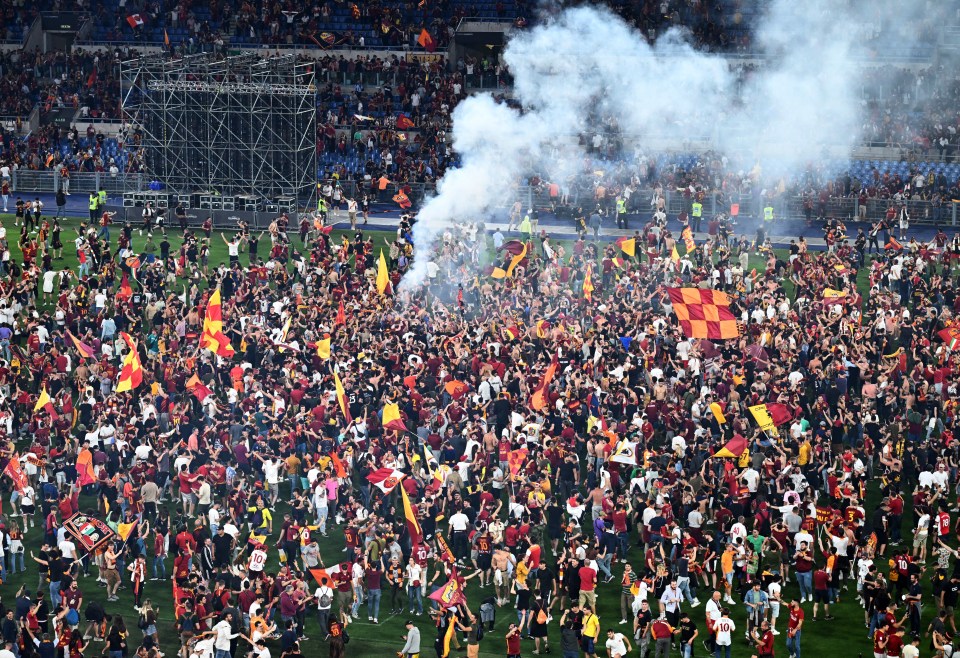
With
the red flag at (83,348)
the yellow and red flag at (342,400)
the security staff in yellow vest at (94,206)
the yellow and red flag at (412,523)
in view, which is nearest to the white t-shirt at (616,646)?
the yellow and red flag at (412,523)

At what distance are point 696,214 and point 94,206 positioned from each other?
1900 cm

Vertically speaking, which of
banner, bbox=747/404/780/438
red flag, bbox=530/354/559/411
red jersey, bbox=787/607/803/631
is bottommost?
red jersey, bbox=787/607/803/631

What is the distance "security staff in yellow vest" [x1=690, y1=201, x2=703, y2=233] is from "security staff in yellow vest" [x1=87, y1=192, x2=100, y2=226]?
1881cm

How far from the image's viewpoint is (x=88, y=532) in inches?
1115

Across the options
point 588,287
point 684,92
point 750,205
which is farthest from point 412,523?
point 684,92

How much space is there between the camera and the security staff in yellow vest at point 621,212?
51219 mm

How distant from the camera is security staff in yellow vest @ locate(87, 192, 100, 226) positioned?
A: 2047 inches

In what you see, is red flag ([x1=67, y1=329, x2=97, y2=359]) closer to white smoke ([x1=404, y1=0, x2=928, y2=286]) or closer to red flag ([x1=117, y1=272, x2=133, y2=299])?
red flag ([x1=117, y1=272, x2=133, y2=299])

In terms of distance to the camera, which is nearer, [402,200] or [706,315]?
[706,315]

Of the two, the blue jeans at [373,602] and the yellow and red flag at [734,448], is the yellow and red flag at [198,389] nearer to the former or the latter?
the blue jeans at [373,602]

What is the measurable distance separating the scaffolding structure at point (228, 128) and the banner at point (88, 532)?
25.6 m

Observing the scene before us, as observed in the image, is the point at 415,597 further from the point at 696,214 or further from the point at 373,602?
the point at 696,214

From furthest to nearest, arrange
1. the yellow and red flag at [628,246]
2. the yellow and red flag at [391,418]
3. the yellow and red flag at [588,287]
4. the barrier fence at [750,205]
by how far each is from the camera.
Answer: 1. the barrier fence at [750,205]
2. the yellow and red flag at [628,246]
3. the yellow and red flag at [588,287]
4. the yellow and red flag at [391,418]

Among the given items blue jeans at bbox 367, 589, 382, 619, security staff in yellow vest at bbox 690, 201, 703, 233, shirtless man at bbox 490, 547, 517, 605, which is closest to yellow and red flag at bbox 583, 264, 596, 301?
security staff in yellow vest at bbox 690, 201, 703, 233
